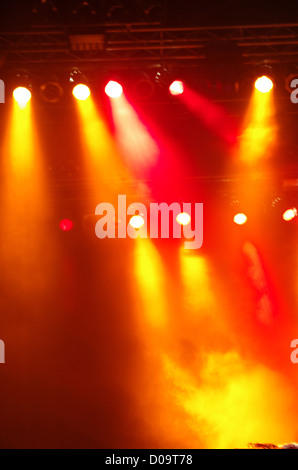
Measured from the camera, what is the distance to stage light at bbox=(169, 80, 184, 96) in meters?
4.61

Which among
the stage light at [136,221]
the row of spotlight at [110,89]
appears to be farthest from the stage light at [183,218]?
the row of spotlight at [110,89]

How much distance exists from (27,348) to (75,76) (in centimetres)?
349

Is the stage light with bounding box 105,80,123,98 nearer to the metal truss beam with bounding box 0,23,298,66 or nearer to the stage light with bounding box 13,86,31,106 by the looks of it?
the metal truss beam with bounding box 0,23,298,66

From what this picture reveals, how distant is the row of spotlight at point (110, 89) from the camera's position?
4.59 metres

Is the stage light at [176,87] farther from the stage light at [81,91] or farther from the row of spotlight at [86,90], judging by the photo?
the stage light at [81,91]

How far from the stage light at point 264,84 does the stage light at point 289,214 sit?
6.22 ft

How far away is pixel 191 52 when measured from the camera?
451 centimetres

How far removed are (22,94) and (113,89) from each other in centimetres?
81

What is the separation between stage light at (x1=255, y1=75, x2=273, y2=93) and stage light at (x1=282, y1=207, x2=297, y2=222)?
1.90 metres

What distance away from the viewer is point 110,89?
4672mm

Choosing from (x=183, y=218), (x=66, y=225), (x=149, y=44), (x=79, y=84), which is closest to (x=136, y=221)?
(x=183, y=218)

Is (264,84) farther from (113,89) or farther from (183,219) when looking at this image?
(183,219)

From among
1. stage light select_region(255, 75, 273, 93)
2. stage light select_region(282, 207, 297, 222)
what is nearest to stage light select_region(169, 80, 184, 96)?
stage light select_region(255, 75, 273, 93)

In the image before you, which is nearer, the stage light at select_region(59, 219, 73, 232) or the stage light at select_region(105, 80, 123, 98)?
the stage light at select_region(105, 80, 123, 98)
